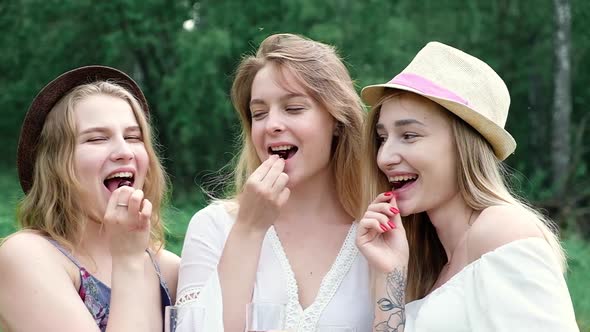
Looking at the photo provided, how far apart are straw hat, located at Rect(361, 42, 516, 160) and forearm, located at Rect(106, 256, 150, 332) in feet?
4.08

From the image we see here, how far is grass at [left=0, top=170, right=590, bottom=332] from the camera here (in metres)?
8.78

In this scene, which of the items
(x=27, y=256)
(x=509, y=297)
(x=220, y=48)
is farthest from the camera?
(x=220, y=48)

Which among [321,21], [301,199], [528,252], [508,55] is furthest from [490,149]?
[508,55]

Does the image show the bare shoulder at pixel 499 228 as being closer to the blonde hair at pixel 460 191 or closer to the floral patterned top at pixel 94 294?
the blonde hair at pixel 460 191

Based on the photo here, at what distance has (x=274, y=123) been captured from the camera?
3.60 meters

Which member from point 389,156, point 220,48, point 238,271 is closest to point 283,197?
point 238,271

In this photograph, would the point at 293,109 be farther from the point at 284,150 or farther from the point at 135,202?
the point at 135,202

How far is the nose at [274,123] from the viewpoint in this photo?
360 cm

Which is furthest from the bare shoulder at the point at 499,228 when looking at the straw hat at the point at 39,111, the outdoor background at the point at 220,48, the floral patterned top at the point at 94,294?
the outdoor background at the point at 220,48

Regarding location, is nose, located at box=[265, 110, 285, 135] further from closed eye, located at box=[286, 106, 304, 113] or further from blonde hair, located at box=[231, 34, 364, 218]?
blonde hair, located at box=[231, 34, 364, 218]

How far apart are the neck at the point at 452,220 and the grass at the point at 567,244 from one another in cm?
331

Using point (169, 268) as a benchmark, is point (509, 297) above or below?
below

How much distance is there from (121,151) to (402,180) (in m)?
1.17

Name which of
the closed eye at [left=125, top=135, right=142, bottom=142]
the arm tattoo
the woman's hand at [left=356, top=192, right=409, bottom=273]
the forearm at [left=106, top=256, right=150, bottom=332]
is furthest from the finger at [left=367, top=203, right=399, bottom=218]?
the closed eye at [left=125, top=135, right=142, bottom=142]
